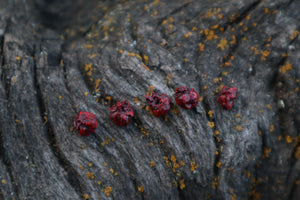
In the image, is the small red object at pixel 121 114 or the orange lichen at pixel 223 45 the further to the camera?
the orange lichen at pixel 223 45

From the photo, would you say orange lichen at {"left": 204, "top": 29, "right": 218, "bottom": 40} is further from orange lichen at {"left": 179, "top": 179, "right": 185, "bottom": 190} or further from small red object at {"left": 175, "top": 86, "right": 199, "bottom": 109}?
orange lichen at {"left": 179, "top": 179, "right": 185, "bottom": 190}

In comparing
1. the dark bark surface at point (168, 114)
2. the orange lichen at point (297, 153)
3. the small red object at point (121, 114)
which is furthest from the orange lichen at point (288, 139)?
the small red object at point (121, 114)

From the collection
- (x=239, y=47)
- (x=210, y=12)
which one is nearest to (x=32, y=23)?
(x=210, y=12)

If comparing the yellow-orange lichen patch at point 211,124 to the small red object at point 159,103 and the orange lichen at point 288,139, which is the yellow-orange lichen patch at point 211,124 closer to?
the small red object at point 159,103

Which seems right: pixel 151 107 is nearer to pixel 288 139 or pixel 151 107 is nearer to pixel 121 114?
pixel 121 114

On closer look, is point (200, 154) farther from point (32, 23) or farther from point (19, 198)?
point (32, 23)

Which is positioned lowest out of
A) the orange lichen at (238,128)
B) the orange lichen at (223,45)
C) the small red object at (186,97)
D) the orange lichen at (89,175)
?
the orange lichen at (89,175)
